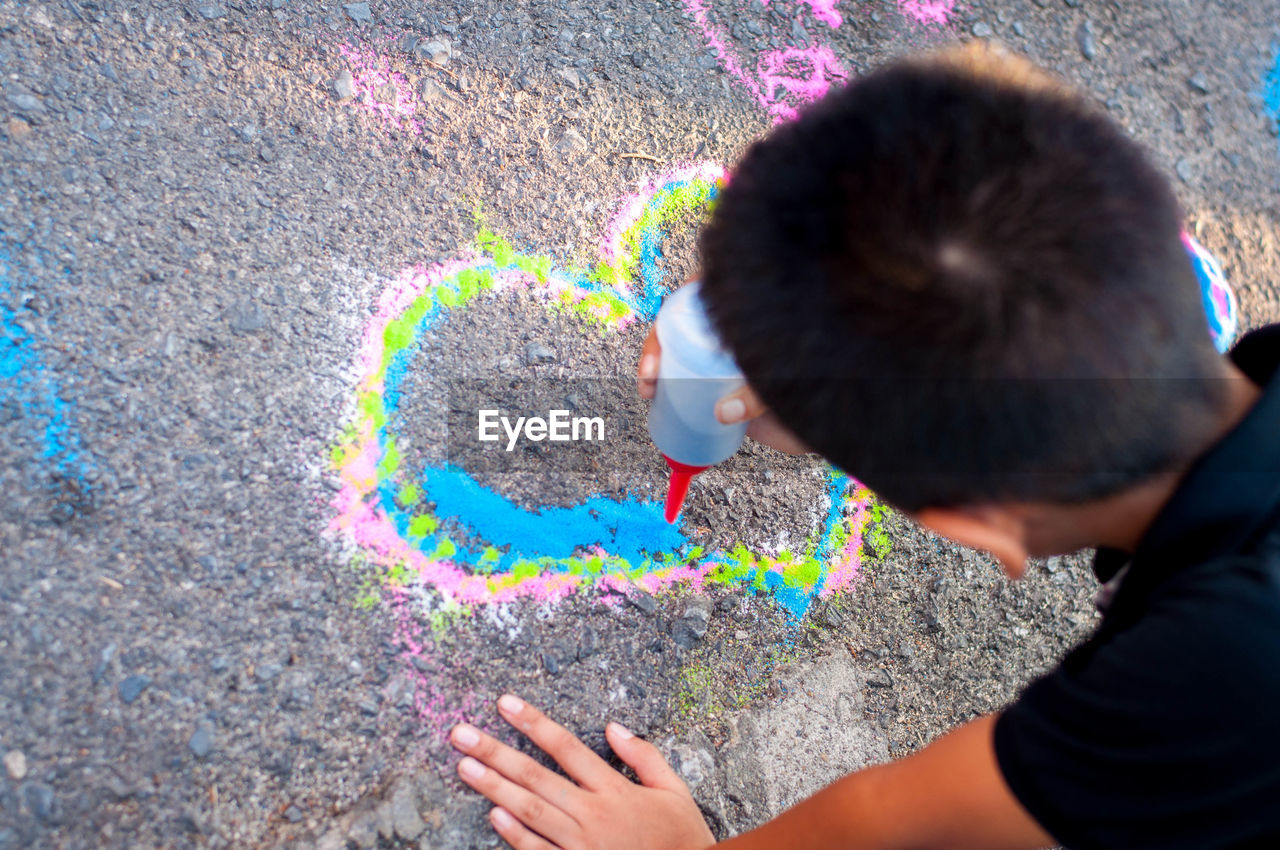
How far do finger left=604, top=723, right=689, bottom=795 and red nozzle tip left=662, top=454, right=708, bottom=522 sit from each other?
40cm

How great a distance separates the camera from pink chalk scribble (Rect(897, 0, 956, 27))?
221 centimetres

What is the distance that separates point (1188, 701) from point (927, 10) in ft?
6.43

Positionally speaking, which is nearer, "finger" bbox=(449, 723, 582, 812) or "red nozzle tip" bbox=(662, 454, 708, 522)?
"finger" bbox=(449, 723, 582, 812)

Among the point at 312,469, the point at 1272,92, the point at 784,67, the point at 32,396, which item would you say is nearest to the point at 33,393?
the point at 32,396

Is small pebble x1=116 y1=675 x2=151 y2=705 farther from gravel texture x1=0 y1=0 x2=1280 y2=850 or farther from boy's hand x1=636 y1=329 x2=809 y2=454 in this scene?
boy's hand x1=636 y1=329 x2=809 y2=454

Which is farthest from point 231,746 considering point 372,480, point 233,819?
point 372,480

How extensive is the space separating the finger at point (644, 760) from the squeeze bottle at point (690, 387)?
1.52 ft

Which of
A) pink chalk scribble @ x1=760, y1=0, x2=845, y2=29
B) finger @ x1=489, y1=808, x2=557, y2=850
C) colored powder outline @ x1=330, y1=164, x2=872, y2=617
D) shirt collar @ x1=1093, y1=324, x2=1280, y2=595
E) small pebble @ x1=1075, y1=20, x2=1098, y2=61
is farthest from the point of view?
small pebble @ x1=1075, y1=20, x2=1098, y2=61

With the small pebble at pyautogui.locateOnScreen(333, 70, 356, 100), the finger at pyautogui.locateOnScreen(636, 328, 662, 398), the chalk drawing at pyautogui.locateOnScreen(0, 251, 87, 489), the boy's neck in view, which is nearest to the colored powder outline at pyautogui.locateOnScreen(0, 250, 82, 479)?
the chalk drawing at pyautogui.locateOnScreen(0, 251, 87, 489)

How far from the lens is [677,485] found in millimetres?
1501

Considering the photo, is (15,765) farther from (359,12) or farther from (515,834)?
(359,12)

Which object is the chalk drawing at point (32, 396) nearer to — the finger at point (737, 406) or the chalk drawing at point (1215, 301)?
the finger at point (737, 406)

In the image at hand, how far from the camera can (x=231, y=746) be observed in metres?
1.26

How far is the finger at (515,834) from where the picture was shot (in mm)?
1310
